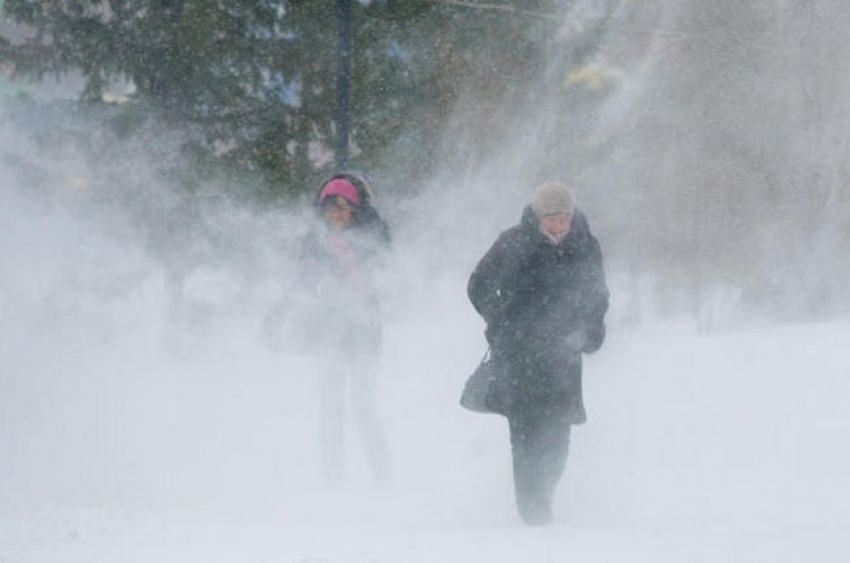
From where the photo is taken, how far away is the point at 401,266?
2181 centimetres

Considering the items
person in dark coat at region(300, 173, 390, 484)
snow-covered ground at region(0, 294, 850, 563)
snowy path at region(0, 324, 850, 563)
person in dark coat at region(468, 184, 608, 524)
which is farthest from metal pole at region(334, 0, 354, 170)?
person in dark coat at region(468, 184, 608, 524)

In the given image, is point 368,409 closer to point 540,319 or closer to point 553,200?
point 540,319

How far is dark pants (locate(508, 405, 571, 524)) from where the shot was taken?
22.8 ft

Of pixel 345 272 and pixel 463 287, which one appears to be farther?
pixel 463 287

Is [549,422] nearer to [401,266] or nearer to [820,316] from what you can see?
[820,316]

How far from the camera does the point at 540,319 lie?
6.91 metres

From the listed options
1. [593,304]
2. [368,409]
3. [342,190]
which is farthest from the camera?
[368,409]

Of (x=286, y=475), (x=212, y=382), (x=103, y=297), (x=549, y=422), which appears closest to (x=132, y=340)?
(x=103, y=297)

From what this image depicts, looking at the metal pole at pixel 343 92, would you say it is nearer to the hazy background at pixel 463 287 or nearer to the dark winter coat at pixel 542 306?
the hazy background at pixel 463 287

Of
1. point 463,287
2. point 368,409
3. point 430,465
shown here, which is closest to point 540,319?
point 368,409

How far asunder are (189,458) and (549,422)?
3463 millimetres

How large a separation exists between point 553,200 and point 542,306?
50cm

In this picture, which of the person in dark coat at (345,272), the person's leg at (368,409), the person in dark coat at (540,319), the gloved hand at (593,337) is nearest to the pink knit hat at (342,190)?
the person in dark coat at (345,272)

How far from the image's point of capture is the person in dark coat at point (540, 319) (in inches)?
271
